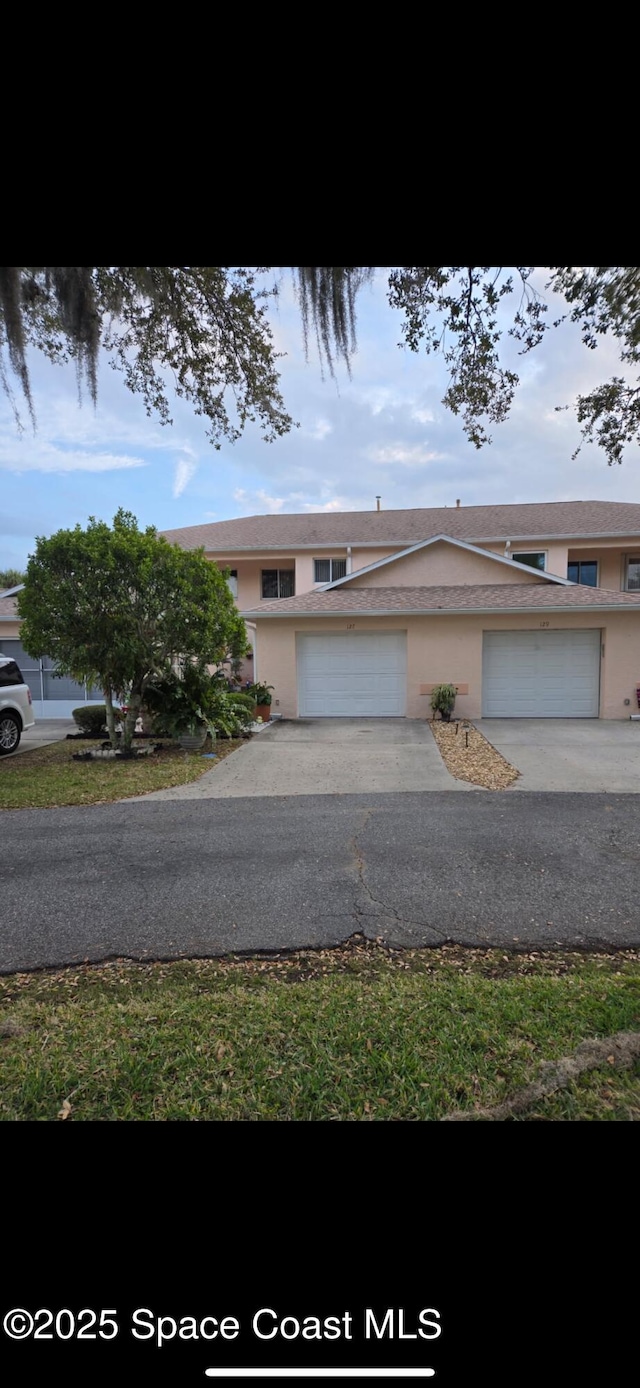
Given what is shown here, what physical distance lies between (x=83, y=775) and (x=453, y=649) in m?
8.71

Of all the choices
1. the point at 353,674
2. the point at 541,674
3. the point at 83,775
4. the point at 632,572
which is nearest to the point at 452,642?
the point at 541,674

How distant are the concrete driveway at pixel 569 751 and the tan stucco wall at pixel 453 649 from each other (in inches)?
34.9

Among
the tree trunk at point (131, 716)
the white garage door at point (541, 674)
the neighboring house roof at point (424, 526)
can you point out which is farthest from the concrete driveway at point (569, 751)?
the neighboring house roof at point (424, 526)

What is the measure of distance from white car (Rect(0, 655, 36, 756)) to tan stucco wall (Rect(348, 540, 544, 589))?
8.70 metres

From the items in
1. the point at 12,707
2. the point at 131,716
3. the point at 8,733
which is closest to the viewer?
the point at 131,716

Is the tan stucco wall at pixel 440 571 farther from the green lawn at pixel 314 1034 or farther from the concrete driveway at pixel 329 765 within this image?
the green lawn at pixel 314 1034

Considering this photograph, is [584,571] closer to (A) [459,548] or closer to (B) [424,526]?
(B) [424,526]

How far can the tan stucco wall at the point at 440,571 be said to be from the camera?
15.1 m

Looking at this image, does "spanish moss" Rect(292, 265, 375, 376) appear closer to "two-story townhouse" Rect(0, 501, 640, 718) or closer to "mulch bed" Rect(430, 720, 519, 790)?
"mulch bed" Rect(430, 720, 519, 790)

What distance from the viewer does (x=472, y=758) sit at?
8.96 meters
